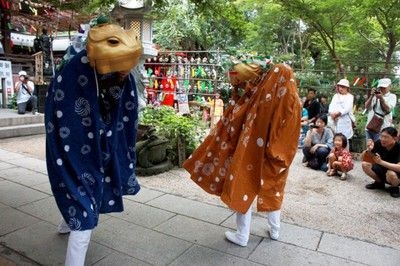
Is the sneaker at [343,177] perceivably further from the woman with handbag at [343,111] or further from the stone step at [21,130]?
the stone step at [21,130]

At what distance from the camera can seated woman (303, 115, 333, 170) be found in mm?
6371

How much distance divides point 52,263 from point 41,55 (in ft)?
36.7

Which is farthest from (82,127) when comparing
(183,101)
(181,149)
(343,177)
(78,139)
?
(183,101)

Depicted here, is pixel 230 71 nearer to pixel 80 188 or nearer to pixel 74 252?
pixel 80 188

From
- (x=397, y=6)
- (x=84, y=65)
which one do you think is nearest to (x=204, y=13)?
(x=84, y=65)

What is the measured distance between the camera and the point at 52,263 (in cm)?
267

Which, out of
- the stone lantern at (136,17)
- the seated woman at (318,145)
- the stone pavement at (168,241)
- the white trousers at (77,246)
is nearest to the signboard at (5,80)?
the stone lantern at (136,17)

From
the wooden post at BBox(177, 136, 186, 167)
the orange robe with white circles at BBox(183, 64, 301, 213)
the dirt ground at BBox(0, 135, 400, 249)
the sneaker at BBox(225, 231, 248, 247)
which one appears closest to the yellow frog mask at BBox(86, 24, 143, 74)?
the orange robe with white circles at BBox(183, 64, 301, 213)

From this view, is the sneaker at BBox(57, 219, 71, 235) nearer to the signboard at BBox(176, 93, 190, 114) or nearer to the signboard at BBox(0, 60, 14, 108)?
the signboard at BBox(176, 93, 190, 114)

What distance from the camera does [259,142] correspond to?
2918 mm

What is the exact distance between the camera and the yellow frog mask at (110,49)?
2166 mm

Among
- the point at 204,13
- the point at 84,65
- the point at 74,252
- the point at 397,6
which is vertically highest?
the point at 397,6

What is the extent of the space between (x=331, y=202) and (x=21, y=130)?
22.3ft

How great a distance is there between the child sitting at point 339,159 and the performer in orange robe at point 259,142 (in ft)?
10.6
